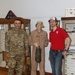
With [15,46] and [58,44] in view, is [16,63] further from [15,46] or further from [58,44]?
[58,44]

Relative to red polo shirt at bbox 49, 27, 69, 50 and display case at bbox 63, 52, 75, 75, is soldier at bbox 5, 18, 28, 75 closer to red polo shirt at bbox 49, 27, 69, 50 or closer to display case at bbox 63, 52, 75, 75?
red polo shirt at bbox 49, 27, 69, 50

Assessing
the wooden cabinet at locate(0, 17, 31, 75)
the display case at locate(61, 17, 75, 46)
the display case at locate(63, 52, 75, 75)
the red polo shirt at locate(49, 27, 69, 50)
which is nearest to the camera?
the red polo shirt at locate(49, 27, 69, 50)

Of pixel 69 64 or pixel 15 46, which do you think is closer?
pixel 15 46

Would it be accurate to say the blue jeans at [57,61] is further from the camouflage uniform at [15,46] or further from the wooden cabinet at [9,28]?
the wooden cabinet at [9,28]

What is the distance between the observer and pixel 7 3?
6.07 metres

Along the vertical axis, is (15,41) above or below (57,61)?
above

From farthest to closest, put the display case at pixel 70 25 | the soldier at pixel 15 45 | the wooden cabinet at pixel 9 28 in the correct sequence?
1. the wooden cabinet at pixel 9 28
2. the display case at pixel 70 25
3. the soldier at pixel 15 45

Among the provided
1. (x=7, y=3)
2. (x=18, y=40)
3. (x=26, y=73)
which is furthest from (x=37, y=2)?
(x=26, y=73)

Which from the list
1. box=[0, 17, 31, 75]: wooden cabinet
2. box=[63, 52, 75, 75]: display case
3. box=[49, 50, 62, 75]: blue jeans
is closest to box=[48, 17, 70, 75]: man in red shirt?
box=[49, 50, 62, 75]: blue jeans

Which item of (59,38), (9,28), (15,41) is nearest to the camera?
(59,38)

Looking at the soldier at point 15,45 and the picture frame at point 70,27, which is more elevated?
the picture frame at point 70,27

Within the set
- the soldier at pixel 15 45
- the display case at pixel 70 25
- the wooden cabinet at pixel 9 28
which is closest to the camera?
the soldier at pixel 15 45

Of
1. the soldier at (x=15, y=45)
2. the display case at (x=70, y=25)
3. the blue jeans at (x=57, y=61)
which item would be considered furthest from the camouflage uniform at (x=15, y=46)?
the display case at (x=70, y=25)

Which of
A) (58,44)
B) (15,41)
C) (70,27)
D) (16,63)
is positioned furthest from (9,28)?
(58,44)
